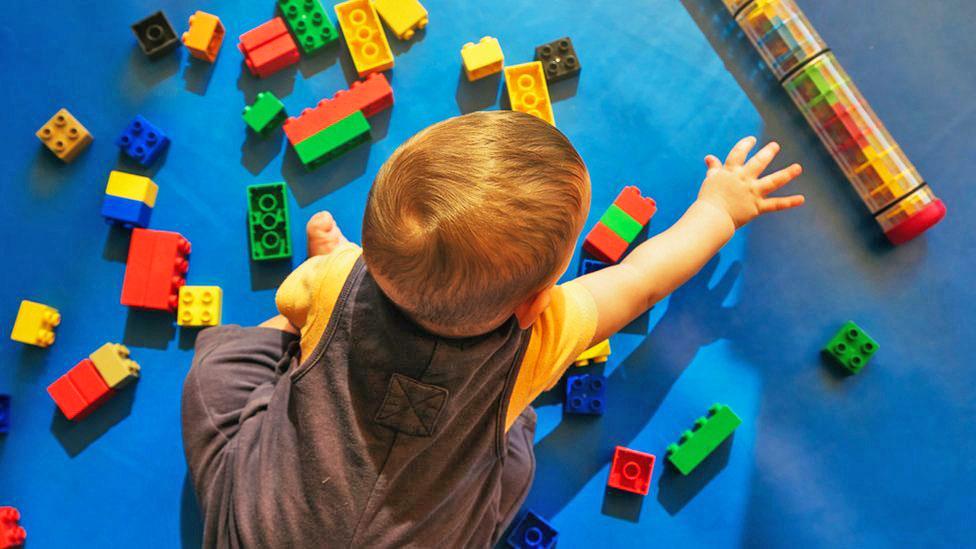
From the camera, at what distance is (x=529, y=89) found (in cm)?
87

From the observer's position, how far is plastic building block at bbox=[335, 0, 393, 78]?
875mm

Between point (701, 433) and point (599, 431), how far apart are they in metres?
0.12

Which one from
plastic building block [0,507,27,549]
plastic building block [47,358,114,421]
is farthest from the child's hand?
plastic building block [0,507,27,549]

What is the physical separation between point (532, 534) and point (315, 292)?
15.5 inches

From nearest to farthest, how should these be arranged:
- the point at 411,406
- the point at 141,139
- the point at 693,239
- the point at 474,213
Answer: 1. the point at 474,213
2. the point at 411,406
3. the point at 693,239
4. the point at 141,139

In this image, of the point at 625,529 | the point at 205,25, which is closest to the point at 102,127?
the point at 205,25

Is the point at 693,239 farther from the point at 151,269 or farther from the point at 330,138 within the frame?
the point at 151,269

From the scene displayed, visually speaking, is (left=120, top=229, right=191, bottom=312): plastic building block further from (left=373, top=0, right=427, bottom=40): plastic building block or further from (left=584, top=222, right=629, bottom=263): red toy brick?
(left=584, top=222, right=629, bottom=263): red toy brick

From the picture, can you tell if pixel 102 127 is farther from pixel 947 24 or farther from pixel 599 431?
pixel 947 24

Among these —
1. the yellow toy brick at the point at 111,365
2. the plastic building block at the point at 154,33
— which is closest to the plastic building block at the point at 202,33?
the plastic building block at the point at 154,33

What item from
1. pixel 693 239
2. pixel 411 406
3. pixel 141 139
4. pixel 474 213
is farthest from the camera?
pixel 141 139

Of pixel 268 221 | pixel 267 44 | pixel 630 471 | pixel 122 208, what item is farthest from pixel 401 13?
pixel 630 471

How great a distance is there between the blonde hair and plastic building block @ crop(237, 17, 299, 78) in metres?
0.48

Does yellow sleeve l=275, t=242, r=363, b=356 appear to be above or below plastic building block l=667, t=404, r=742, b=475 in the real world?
above
